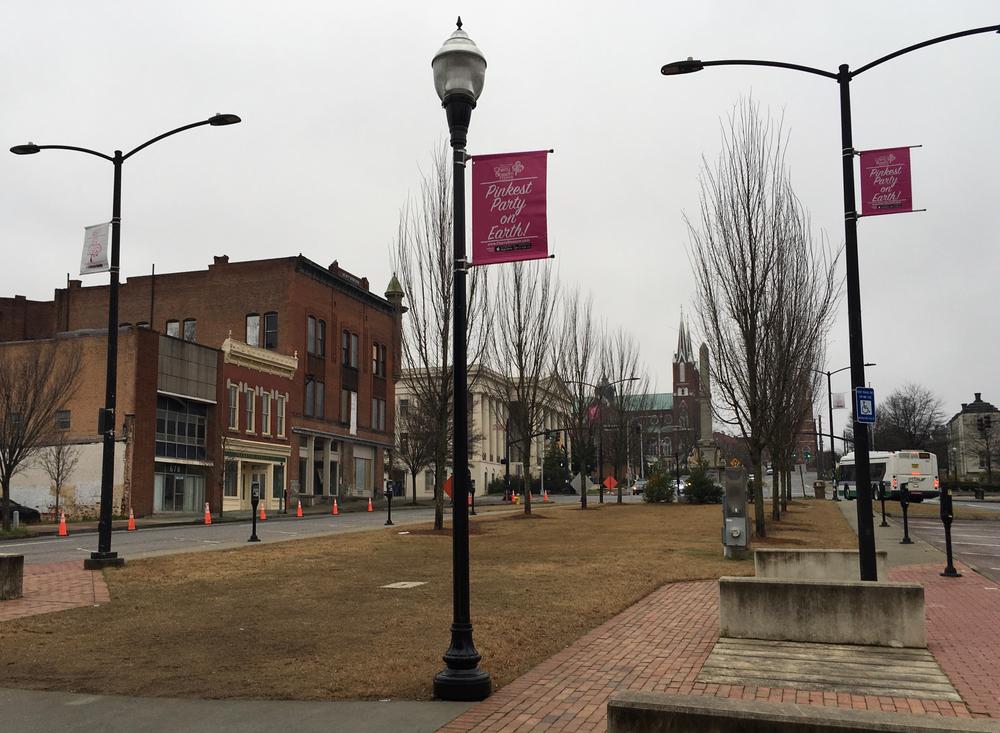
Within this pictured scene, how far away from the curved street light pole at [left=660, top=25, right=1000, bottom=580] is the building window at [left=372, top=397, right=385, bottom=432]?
59608mm

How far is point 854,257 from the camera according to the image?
11.6 meters

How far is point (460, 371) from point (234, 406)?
45588mm

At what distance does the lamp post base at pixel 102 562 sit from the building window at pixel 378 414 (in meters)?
53.7

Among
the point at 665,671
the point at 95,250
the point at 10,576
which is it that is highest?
the point at 95,250

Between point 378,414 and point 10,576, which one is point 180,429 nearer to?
point 378,414

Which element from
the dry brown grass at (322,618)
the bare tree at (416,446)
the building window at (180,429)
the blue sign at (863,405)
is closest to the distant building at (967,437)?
the bare tree at (416,446)

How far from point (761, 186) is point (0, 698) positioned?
21456 mm

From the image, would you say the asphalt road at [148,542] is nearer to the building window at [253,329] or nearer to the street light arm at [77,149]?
the street light arm at [77,149]

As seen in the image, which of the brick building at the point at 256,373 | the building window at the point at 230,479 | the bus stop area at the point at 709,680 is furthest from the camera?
the building window at the point at 230,479

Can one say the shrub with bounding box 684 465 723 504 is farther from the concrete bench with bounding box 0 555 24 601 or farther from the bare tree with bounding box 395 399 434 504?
the concrete bench with bounding box 0 555 24 601

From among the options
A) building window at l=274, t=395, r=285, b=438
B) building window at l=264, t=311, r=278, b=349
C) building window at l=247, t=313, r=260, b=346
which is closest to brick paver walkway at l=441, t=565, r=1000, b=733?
building window at l=274, t=395, r=285, b=438

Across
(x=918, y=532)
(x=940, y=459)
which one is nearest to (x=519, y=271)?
(x=918, y=532)

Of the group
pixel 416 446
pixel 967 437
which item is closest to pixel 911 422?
pixel 967 437

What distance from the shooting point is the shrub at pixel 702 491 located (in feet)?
152
